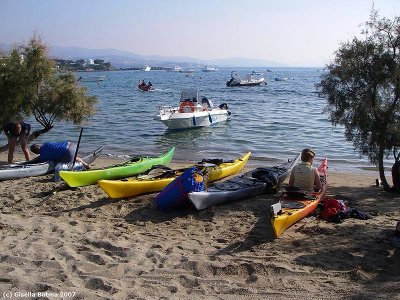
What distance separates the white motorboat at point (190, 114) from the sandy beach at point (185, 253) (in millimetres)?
14120

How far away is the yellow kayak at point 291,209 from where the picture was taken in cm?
677

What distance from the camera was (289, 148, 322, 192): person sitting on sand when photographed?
8141 millimetres

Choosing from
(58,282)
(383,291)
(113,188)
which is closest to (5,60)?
(113,188)

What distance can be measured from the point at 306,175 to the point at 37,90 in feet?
28.7

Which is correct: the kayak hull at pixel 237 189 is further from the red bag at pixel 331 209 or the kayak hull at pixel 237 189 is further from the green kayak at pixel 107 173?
the green kayak at pixel 107 173

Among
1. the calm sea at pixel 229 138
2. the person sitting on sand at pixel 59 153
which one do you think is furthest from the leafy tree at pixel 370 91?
the person sitting on sand at pixel 59 153

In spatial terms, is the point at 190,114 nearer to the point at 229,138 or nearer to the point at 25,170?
the point at 229,138

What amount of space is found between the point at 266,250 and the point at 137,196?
12.5 feet

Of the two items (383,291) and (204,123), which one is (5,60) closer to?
(383,291)

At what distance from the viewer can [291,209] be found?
24.3 feet

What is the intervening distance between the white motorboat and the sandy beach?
1412 centimetres

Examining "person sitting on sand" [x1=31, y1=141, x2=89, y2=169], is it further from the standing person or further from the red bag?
the red bag

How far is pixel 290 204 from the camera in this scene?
7.68 meters

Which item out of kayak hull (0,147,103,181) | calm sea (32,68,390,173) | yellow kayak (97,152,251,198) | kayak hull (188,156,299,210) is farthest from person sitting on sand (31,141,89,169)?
calm sea (32,68,390,173)
